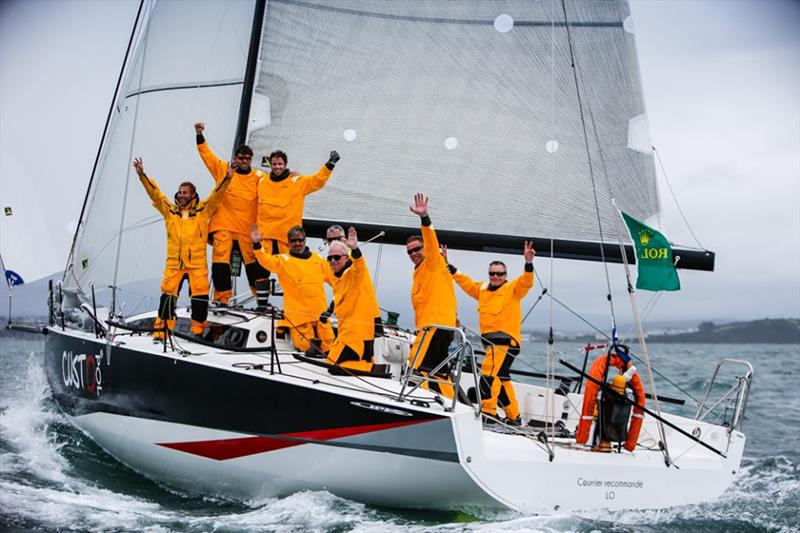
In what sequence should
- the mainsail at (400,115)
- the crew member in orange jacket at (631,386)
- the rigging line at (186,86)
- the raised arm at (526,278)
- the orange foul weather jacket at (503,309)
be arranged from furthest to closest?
the rigging line at (186,86), the mainsail at (400,115), the orange foul weather jacket at (503,309), the raised arm at (526,278), the crew member in orange jacket at (631,386)

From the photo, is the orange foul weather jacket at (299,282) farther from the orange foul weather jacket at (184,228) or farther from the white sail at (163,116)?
the white sail at (163,116)

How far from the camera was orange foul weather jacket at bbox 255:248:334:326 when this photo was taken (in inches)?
238

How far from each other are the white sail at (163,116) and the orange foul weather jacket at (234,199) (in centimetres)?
70

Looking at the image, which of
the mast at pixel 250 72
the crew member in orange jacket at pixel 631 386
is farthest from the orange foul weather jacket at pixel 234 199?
the crew member in orange jacket at pixel 631 386

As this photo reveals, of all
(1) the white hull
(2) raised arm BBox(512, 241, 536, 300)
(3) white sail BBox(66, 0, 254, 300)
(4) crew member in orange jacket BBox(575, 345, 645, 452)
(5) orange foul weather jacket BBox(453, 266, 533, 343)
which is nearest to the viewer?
(1) the white hull

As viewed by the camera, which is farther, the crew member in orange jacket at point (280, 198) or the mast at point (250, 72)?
the mast at point (250, 72)

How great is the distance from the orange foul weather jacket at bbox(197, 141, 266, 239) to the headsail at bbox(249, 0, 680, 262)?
516 mm

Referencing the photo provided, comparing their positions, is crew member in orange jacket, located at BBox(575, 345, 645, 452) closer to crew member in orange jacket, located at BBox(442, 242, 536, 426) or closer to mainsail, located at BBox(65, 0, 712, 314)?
crew member in orange jacket, located at BBox(442, 242, 536, 426)

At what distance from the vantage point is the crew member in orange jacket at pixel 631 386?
18.4 ft

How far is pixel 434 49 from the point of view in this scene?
7.35 meters

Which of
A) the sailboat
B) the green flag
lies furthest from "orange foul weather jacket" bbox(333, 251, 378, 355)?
the green flag

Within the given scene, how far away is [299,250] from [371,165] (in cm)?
145

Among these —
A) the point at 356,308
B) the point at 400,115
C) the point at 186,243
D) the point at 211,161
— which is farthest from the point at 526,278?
the point at 211,161

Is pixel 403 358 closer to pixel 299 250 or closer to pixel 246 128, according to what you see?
pixel 299 250
